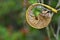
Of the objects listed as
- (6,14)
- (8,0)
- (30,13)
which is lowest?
(6,14)

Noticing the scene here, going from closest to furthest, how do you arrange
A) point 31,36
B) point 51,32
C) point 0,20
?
point 51,32 → point 31,36 → point 0,20

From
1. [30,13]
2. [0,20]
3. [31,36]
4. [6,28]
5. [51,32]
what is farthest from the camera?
[0,20]

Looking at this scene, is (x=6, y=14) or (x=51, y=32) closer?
(x=51, y=32)

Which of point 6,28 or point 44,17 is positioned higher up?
point 44,17

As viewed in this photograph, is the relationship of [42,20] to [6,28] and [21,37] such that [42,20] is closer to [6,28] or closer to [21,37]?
[21,37]

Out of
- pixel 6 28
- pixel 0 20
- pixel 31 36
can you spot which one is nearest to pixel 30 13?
pixel 31 36

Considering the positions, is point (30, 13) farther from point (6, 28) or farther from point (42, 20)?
point (6, 28)

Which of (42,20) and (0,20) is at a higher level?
(42,20)

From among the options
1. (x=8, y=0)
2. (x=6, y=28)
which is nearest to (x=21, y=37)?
(x=6, y=28)

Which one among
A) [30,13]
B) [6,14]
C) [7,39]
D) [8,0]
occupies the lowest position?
[7,39]
